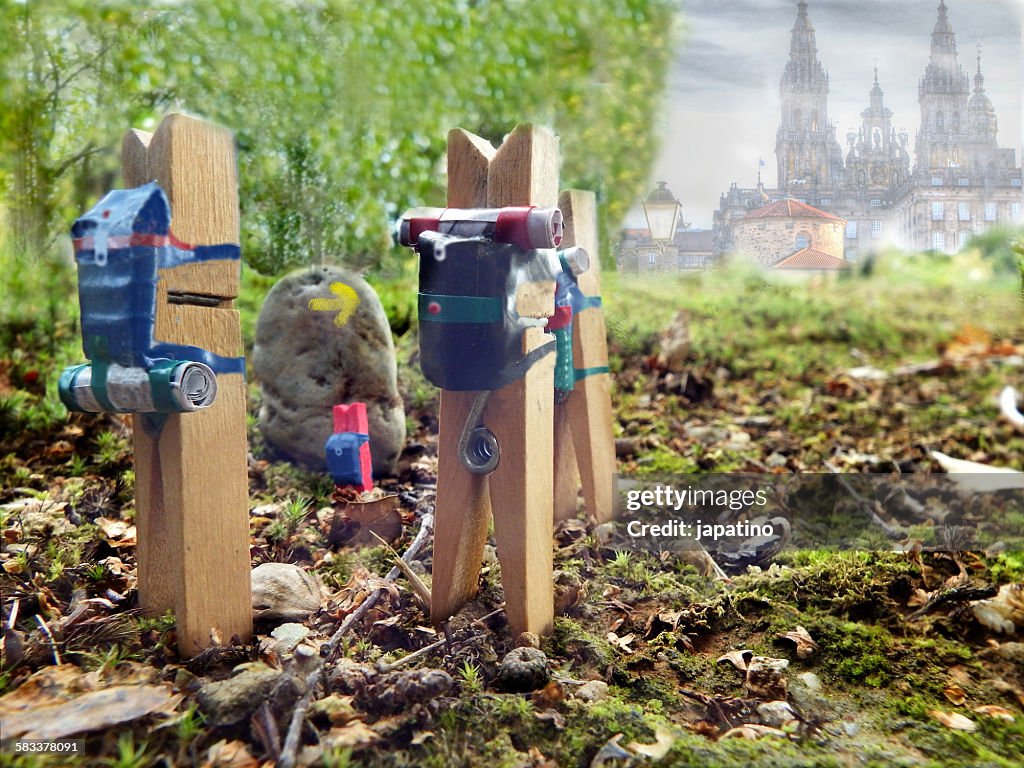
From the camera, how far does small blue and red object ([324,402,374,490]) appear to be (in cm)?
224

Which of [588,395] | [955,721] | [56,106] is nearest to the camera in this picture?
[955,721]

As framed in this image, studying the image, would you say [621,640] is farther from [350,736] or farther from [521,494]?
[350,736]

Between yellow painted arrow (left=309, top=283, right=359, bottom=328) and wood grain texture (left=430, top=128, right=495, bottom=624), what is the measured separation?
870 millimetres

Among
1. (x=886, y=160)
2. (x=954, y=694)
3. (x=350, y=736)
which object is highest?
(x=886, y=160)

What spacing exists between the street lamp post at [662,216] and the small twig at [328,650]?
3.21 ft

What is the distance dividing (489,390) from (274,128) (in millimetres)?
1879

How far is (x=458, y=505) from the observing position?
1.69 metres

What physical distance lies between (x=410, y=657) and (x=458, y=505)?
0.32m

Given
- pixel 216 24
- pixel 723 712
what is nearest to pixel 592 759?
pixel 723 712

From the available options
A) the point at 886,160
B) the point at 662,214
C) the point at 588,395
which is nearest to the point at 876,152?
the point at 886,160

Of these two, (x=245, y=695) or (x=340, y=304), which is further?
(x=340, y=304)

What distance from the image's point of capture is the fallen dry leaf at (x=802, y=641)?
67.6 inches

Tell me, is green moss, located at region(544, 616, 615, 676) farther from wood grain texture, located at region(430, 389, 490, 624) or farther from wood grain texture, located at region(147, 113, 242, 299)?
wood grain texture, located at region(147, 113, 242, 299)

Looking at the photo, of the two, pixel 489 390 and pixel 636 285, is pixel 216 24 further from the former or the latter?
pixel 489 390
